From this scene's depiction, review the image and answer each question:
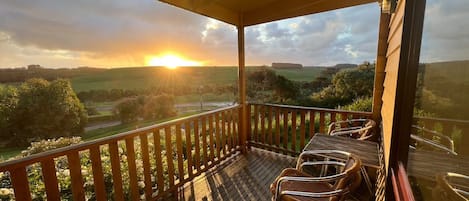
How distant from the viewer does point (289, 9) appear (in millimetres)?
3014

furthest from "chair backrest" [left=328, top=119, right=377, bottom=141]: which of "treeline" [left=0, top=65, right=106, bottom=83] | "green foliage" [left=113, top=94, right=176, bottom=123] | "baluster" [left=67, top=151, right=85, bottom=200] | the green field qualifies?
"treeline" [left=0, top=65, right=106, bottom=83]

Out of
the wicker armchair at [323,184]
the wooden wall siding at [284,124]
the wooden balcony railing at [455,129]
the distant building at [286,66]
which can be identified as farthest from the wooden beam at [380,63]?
the distant building at [286,66]

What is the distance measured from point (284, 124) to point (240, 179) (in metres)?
1.26

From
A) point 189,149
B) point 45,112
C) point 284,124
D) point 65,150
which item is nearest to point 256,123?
point 284,124

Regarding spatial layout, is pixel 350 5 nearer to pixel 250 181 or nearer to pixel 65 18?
pixel 250 181

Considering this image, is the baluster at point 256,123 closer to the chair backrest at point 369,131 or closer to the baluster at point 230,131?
the baluster at point 230,131

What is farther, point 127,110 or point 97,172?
point 127,110

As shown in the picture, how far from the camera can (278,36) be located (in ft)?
21.4

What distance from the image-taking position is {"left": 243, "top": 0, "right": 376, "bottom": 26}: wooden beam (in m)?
2.69

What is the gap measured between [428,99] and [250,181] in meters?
2.45

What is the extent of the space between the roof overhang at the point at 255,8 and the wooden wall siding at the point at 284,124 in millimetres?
1462

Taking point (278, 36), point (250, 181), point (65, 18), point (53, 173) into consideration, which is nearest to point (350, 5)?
point (250, 181)

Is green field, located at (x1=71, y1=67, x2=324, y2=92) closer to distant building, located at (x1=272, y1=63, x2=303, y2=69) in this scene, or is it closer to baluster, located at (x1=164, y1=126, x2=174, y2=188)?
distant building, located at (x1=272, y1=63, x2=303, y2=69)

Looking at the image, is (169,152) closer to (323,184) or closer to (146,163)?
(146,163)
